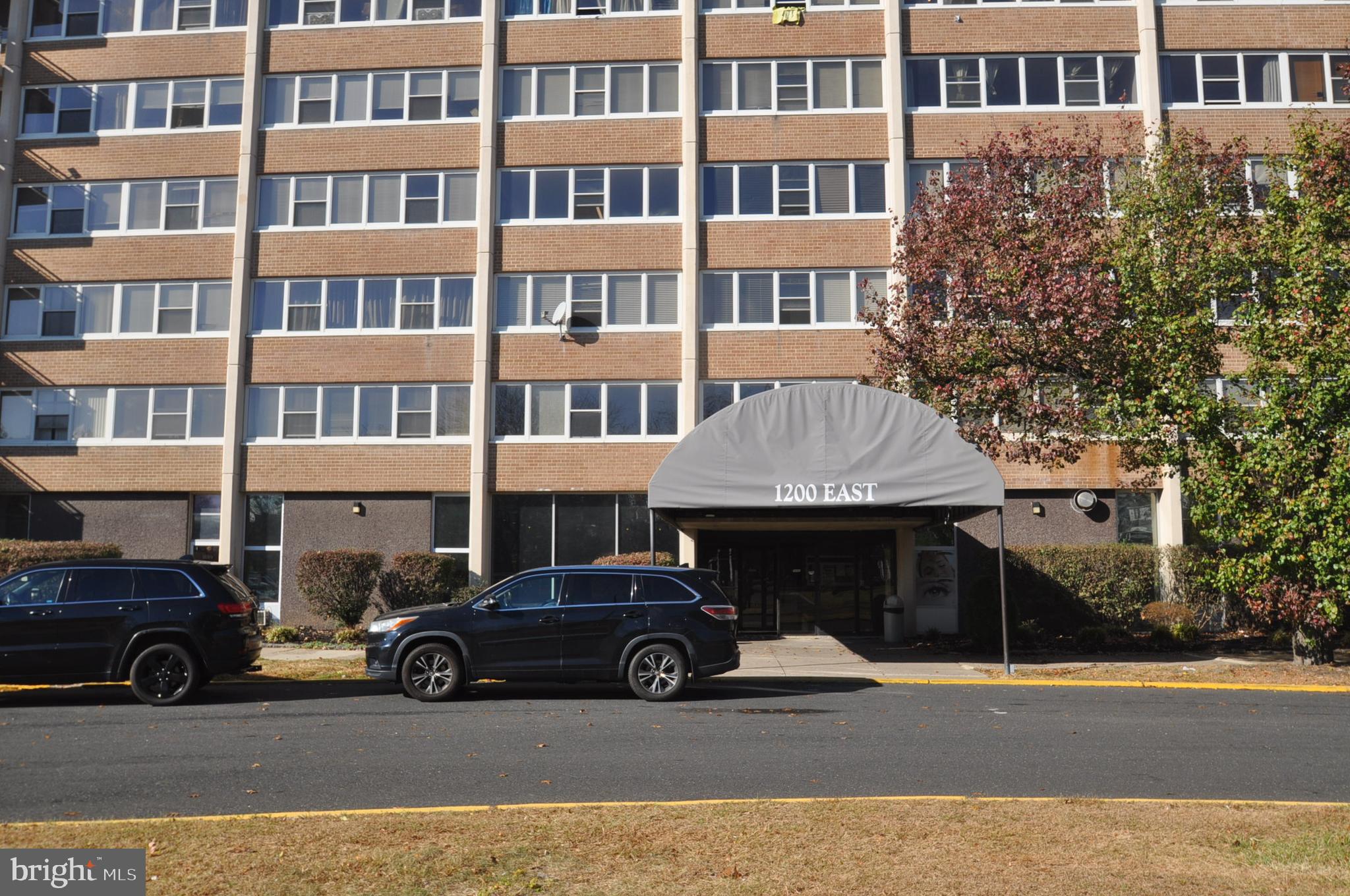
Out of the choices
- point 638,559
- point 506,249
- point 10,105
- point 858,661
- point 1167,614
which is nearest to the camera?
point 858,661

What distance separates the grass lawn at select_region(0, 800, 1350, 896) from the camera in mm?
5562

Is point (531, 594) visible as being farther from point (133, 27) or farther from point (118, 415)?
point (133, 27)

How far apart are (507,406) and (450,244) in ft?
13.2

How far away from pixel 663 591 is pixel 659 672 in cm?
100

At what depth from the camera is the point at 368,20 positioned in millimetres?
25453

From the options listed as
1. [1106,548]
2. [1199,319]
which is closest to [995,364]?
[1199,319]

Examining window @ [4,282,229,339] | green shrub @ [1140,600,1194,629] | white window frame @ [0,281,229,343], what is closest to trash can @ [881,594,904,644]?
green shrub @ [1140,600,1194,629]

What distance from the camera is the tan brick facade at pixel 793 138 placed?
24.2 m

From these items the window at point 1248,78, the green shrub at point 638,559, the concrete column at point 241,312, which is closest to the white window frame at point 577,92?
the concrete column at point 241,312

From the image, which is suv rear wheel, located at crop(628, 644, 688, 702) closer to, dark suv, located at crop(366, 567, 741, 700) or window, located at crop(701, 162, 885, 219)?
dark suv, located at crop(366, 567, 741, 700)

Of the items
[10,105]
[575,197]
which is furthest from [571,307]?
[10,105]

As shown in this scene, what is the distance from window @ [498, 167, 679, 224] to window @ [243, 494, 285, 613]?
853cm

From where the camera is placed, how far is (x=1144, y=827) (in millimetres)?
6742

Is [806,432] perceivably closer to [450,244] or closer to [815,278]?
[815,278]
